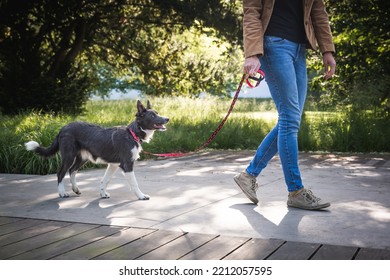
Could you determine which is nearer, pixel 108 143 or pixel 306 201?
pixel 306 201

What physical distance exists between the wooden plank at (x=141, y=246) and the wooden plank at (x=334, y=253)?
3.06ft

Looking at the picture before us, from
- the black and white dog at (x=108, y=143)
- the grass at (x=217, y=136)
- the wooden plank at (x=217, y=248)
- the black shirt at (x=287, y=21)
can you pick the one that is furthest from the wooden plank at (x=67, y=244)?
the grass at (x=217, y=136)

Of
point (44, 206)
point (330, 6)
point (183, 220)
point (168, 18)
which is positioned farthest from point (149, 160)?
point (168, 18)

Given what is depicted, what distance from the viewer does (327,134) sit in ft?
35.4

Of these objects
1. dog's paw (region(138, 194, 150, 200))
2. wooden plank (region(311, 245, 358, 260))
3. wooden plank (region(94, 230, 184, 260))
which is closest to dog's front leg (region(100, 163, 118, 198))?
dog's paw (region(138, 194, 150, 200))

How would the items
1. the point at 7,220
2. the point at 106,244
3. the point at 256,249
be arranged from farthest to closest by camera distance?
1. the point at 7,220
2. the point at 106,244
3. the point at 256,249

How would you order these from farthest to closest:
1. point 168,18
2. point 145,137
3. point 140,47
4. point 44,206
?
point 140,47 < point 168,18 < point 145,137 < point 44,206

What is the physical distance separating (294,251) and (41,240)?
5.27 feet

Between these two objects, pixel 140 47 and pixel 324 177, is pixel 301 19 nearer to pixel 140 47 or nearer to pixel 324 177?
pixel 324 177

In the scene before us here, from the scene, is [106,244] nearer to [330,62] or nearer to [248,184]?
[248,184]

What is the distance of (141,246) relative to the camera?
3355mm

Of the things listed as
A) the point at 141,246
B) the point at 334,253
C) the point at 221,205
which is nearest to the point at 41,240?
the point at 141,246

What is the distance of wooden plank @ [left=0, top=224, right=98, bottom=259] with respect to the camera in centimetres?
329

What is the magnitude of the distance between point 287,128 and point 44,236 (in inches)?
81.5
